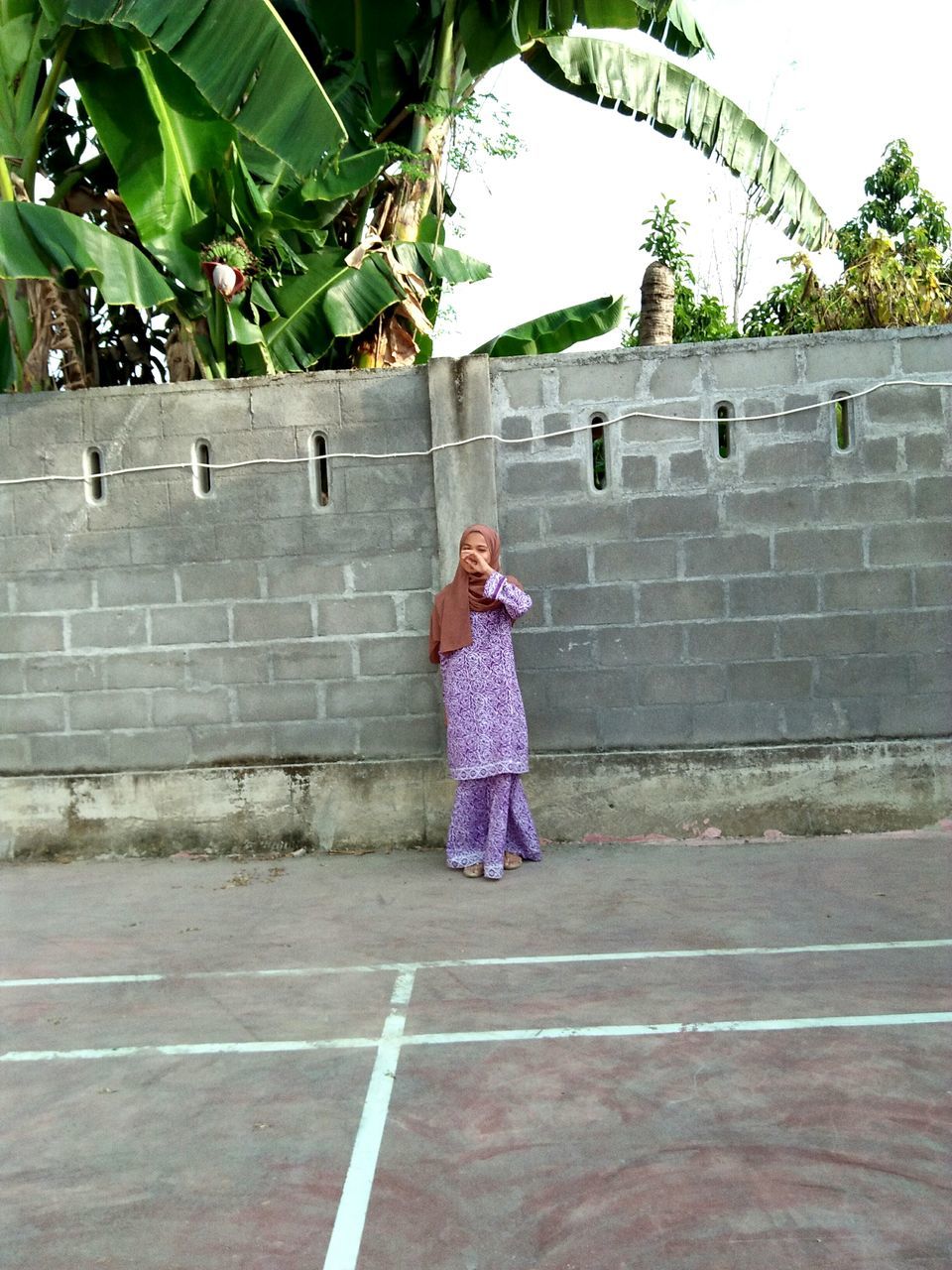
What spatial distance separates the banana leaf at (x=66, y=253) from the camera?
6.04 meters

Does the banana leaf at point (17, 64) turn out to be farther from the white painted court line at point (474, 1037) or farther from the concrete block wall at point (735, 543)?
the white painted court line at point (474, 1037)

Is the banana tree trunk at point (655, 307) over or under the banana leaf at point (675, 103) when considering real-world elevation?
under

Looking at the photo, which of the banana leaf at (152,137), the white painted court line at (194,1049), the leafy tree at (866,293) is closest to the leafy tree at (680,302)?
the leafy tree at (866,293)

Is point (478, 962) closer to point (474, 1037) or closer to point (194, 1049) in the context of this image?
point (474, 1037)

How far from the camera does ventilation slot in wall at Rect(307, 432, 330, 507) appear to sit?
644 cm

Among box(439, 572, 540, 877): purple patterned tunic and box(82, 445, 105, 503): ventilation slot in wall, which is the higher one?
box(82, 445, 105, 503): ventilation slot in wall

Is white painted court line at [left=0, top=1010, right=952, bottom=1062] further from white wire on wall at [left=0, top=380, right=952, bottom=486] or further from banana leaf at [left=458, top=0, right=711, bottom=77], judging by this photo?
banana leaf at [left=458, top=0, right=711, bottom=77]

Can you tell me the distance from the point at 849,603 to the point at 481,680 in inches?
76.9

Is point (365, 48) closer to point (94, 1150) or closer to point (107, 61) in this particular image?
point (107, 61)

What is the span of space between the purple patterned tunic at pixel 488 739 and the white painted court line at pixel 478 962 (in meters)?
1.35

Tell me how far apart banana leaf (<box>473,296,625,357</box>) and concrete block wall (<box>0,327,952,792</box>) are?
2830 mm

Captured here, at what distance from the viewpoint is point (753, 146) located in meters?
10.4

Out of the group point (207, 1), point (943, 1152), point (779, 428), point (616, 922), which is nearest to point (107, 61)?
point (207, 1)

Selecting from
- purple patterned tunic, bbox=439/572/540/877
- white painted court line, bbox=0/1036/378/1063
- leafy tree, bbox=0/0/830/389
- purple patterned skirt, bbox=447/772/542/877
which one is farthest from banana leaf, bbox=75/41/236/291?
white painted court line, bbox=0/1036/378/1063
